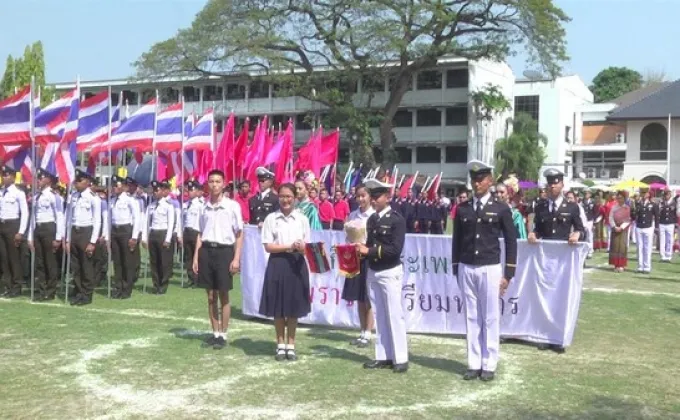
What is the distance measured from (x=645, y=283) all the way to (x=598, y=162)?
146 ft

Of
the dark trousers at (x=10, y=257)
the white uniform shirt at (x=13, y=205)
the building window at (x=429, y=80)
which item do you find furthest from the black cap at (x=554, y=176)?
the building window at (x=429, y=80)

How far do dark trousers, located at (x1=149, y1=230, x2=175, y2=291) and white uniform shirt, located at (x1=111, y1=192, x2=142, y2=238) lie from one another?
Result: 0.50 m

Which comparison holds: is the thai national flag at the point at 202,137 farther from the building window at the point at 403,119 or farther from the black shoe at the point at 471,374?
the building window at the point at 403,119

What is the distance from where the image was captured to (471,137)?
50.3 meters

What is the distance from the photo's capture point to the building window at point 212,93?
56562 mm

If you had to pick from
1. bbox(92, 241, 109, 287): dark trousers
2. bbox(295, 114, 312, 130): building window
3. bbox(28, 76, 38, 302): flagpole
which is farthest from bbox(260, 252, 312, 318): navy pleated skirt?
bbox(295, 114, 312, 130): building window

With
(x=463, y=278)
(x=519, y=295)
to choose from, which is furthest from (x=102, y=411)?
(x=519, y=295)

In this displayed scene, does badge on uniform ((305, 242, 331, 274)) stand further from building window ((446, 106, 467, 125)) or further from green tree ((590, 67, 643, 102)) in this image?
green tree ((590, 67, 643, 102))

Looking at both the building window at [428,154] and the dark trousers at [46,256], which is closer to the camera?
the dark trousers at [46,256]

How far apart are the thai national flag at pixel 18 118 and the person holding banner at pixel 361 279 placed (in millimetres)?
6492

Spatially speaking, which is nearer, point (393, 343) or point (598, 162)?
point (393, 343)

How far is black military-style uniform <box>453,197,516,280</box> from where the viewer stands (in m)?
7.06

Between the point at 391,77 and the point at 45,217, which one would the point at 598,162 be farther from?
the point at 45,217

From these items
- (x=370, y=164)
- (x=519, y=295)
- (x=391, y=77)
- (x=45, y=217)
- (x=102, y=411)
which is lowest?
(x=102, y=411)
